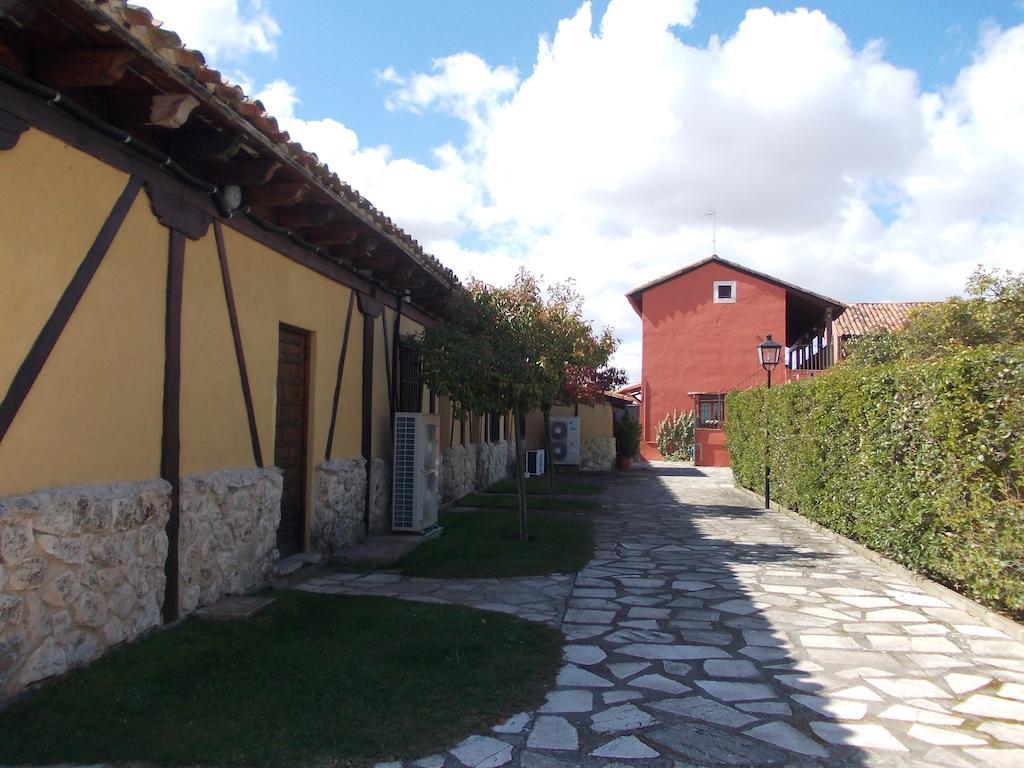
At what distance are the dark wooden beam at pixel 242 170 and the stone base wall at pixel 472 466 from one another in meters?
7.72

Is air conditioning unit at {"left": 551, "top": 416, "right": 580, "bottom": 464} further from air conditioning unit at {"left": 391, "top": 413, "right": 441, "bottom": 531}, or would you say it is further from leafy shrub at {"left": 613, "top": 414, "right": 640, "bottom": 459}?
air conditioning unit at {"left": 391, "top": 413, "right": 441, "bottom": 531}

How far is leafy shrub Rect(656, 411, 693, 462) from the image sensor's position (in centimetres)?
2806

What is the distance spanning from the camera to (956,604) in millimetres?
6199

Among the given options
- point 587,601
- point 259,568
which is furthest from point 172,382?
point 587,601

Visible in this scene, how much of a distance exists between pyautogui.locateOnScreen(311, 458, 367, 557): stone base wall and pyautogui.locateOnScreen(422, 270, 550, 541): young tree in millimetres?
1387

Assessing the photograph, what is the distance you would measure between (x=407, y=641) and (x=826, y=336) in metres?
27.3

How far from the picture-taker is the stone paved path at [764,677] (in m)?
3.47

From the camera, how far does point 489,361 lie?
849cm

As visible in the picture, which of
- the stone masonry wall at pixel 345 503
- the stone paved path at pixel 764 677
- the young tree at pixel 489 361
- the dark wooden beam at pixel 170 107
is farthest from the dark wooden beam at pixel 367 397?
the dark wooden beam at pixel 170 107

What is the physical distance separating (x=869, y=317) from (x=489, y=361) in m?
27.5

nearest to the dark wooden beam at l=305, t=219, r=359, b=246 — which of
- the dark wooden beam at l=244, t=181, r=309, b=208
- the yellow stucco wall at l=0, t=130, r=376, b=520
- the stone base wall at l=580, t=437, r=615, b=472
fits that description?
the yellow stucco wall at l=0, t=130, r=376, b=520

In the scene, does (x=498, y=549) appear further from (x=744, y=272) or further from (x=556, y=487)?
(x=744, y=272)

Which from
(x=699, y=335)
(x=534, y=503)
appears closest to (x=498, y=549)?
(x=534, y=503)

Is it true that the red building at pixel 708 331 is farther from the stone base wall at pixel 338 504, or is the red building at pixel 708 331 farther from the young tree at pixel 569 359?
the stone base wall at pixel 338 504
